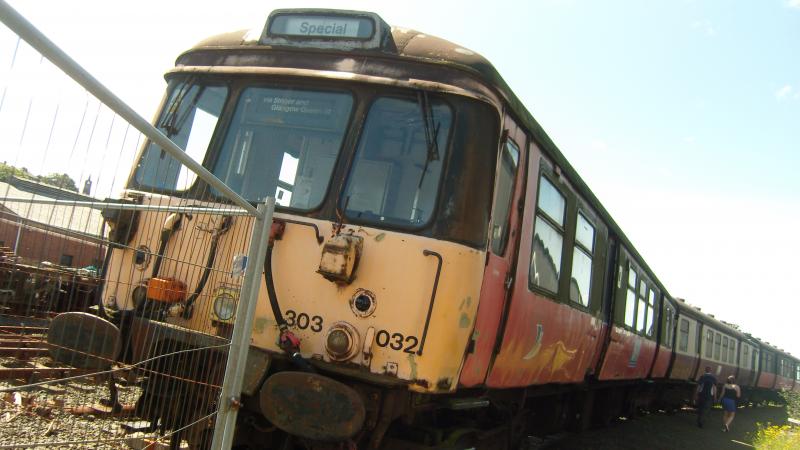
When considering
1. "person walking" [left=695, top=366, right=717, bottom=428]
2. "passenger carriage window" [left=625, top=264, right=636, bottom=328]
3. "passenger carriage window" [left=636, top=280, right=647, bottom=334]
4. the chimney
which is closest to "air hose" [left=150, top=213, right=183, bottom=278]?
the chimney

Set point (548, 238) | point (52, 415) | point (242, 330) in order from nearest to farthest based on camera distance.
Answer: point (52, 415) → point (242, 330) → point (548, 238)

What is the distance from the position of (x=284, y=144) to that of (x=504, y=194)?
Answer: 5.11 ft

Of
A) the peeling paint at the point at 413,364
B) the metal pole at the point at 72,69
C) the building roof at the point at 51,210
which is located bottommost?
the peeling paint at the point at 413,364

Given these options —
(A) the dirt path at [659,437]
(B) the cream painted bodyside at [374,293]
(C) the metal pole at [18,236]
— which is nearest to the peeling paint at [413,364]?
(B) the cream painted bodyside at [374,293]

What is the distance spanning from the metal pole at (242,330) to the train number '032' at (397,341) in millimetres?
875

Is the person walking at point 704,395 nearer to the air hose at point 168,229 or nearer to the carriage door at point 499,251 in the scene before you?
the carriage door at point 499,251

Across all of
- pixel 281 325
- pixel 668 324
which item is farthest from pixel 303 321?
pixel 668 324

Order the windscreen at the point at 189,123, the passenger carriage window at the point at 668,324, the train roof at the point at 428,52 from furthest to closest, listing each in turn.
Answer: the passenger carriage window at the point at 668,324, the windscreen at the point at 189,123, the train roof at the point at 428,52

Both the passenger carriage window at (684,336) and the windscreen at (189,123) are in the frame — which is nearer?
the windscreen at (189,123)

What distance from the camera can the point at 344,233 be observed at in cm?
406

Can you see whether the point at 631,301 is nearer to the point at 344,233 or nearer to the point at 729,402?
the point at 729,402

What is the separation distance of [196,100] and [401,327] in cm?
219

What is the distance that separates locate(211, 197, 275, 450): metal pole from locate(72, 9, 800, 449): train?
0.14 metres

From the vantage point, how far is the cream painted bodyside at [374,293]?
153 inches
